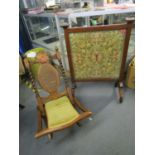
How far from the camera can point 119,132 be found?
141 centimetres

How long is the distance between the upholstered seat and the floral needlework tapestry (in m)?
0.49

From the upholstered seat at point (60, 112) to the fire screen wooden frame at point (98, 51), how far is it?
490 millimetres

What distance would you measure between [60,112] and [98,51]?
0.84 m

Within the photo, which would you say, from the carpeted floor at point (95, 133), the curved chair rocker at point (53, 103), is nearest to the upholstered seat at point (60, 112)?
the curved chair rocker at point (53, 103)

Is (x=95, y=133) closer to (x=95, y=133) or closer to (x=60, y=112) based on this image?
(x=95, y=133)

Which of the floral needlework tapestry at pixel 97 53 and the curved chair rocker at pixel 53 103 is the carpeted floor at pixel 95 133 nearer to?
the curved chair rocker at pixel 53 103

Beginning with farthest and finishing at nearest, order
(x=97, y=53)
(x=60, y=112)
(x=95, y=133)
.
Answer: (x=97, y=53), (x=95, y=133), (x=60, y=112)

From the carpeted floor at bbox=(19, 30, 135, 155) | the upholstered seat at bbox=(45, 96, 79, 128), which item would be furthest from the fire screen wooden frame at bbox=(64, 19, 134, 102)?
the upholstered seat at bbox=(45, 96, 79, 128)

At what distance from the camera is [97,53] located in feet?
5.02

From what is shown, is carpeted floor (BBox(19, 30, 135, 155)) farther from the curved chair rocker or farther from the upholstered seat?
the upholstered seat

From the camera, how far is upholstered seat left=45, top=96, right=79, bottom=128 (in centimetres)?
120

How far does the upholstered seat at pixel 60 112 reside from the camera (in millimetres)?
1199

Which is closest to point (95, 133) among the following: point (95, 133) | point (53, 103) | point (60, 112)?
point (95, 133)
